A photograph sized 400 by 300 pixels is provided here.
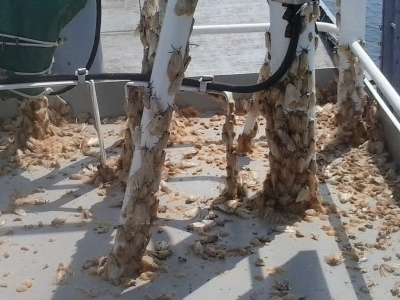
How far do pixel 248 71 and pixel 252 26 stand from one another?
1.94 feet

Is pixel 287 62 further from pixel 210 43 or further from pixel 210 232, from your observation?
pixel 210 43

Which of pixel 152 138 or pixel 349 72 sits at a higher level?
pixel 152 138

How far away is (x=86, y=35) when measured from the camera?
3.74m

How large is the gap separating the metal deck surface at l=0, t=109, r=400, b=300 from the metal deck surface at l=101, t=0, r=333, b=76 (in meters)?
0.98

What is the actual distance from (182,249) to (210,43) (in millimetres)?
2101

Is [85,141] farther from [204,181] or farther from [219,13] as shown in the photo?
[219,13]

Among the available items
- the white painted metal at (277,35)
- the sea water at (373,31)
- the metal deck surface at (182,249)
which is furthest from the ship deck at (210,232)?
the sea water at (373,31)

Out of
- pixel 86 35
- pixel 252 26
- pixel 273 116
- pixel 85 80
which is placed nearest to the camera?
pixel 273 116

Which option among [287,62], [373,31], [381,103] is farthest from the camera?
[373,31]

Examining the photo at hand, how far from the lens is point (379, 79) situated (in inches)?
104

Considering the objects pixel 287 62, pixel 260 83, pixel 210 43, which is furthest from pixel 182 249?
pixel 210 43

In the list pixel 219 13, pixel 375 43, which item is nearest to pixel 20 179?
pixel 219 13

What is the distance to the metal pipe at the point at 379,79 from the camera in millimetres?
2436

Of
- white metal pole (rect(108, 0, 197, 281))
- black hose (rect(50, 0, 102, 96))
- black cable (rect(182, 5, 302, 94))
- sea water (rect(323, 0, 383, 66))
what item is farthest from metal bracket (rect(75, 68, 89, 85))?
sea water (rect(323, 0, 383, 66))
